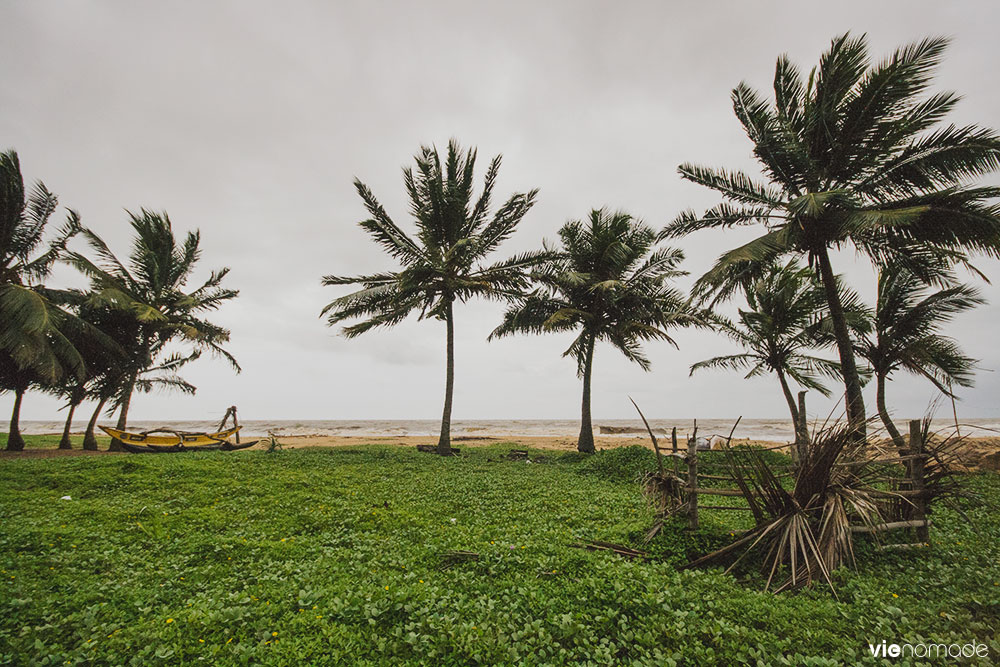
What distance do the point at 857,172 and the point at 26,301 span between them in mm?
24028

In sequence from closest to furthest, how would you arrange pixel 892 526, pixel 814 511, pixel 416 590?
pixel 416 590 < pixel 814 511 < pixel 892 526

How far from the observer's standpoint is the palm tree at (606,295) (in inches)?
695

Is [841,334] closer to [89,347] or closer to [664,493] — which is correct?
[664,493]

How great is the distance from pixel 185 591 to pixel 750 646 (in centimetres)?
563

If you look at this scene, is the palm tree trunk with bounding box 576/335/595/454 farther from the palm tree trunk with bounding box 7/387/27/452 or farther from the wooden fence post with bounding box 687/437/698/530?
the palm tree trunk with bounding box 7/387/27/452

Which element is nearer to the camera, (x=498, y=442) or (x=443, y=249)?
(x=443, y=249)

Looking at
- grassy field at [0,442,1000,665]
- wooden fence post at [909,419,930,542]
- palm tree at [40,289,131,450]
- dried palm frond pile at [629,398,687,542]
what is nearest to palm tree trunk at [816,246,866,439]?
grassy field at [0,442,1000,665]

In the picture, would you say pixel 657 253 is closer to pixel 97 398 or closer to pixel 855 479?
pixel 855 479

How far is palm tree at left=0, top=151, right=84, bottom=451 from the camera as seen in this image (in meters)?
12.5

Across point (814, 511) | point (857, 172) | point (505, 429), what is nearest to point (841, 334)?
point (857, 172)

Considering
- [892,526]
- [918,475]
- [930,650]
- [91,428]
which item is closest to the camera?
[930,650]

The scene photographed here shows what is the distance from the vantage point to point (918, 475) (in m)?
5.48

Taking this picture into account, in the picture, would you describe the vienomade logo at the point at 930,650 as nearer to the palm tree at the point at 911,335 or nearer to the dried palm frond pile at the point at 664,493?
the dried palm frond pile at the point at 664,493

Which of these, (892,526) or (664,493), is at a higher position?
(664,493)
